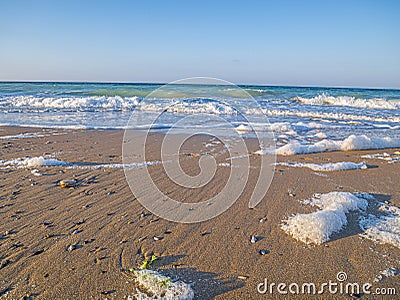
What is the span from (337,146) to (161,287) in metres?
5.30

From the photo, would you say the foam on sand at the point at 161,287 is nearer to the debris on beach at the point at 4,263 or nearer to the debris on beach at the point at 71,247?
the debris on beach at the point at 71,247

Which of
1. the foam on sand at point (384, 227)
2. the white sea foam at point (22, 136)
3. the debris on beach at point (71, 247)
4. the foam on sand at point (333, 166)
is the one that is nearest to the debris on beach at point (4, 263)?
the debris on beach at point (71, 247)

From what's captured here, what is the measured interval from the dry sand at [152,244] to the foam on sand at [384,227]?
92mm

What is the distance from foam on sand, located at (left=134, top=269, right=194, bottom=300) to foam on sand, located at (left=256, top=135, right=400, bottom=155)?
4.03m

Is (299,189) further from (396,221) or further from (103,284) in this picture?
(103,284)

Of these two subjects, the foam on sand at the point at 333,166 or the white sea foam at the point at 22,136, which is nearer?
the foam on sand at the point at 333,166

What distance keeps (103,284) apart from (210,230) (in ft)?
3.43

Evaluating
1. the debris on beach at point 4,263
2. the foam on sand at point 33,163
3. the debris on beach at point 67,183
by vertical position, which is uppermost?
the foam on sand at point 33,163

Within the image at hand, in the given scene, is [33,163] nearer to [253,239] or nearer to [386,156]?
[253,239]

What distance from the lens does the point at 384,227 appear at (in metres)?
2.70

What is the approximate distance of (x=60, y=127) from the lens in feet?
28.7

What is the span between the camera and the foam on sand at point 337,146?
5.75 meters

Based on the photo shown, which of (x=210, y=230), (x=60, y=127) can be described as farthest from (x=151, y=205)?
(x=60, y=127)

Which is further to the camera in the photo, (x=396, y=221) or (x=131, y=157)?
(x=131, y=157)
